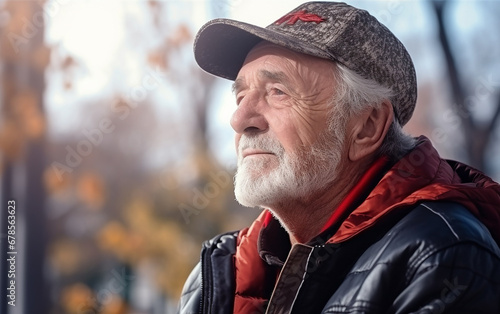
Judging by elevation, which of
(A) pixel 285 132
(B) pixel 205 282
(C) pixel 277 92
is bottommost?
(B) pixel 205 282

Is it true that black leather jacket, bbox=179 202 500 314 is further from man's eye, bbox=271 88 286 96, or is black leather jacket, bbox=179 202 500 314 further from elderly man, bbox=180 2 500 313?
man's eye, bbox=271 88 286 96

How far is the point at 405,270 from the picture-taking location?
1.65 m

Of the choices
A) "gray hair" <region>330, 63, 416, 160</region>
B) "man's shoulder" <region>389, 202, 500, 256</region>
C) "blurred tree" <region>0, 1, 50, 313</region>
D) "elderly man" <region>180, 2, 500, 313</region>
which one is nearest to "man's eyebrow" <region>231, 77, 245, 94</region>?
"elderly man" <region>180, 2, 500, 313</region>

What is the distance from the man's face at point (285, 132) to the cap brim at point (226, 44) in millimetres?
91

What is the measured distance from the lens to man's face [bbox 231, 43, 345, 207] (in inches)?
83.4

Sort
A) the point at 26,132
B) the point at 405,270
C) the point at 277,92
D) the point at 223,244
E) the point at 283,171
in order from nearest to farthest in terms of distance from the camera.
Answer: the point at 405,270, the point at 283,171, the point at 277,92, the point at 223,244, the point at 26,132

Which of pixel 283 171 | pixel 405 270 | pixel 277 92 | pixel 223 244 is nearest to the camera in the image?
pixel 405 270

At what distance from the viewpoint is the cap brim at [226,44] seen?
2.23 metres

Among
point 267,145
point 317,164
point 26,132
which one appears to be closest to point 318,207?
point 317,164

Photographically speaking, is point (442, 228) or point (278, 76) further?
point (278, 76)

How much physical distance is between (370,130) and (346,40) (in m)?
0.33

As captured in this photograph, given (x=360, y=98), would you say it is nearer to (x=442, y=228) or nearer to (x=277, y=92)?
(x=277, y=92)

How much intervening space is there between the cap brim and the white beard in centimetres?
32

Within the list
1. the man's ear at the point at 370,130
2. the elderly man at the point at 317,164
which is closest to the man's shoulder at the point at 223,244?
the elderly man at the point at 317,164
